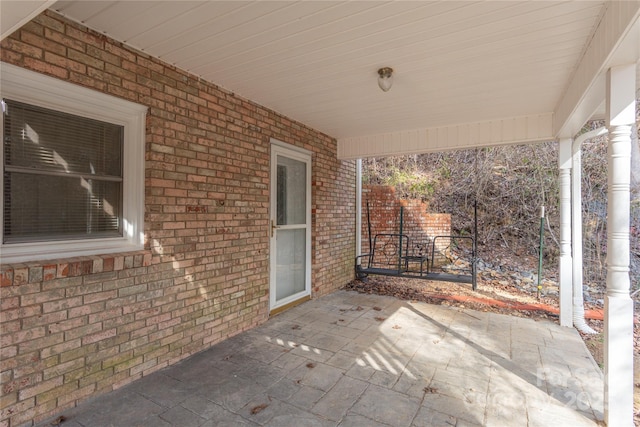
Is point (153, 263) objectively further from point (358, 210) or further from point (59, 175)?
point (358, 210)

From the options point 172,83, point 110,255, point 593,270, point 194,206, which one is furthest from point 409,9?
point 593,270

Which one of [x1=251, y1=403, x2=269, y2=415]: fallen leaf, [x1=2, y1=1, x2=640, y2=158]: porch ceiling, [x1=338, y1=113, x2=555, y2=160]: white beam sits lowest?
[x1=251, y1=403, x2=269, y2=415]: fallen leaf

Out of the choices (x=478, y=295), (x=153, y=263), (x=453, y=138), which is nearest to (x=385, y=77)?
(x=453, y=138)

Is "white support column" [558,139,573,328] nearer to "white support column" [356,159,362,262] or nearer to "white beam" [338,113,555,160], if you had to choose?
"white beam" [338,113,555,160]

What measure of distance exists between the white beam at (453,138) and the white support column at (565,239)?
0.26 m

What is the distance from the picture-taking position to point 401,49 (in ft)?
7.58

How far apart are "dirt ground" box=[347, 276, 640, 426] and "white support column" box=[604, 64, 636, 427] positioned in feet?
4.70

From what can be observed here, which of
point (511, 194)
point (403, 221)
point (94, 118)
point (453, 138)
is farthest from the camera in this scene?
point (511, 194)

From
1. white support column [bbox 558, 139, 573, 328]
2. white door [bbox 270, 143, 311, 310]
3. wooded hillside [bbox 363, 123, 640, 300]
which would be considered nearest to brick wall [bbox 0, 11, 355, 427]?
white door [bbox 270, 143, 311, 310]

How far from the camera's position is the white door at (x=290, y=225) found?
12.8 feet

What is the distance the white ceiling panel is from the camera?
6.14 ft

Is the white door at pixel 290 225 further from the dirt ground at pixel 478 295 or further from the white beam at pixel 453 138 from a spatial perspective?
the dirt ground at pixel 478 295

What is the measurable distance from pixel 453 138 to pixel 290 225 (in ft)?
8.17

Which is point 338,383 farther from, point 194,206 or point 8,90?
point 8,90
